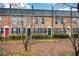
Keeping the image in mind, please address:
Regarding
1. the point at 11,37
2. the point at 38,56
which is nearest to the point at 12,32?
the point at 11,37

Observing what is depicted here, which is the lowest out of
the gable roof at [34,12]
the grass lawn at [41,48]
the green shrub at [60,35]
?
the grass lawn at [41,48]

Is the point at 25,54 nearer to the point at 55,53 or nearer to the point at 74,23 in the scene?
the point at 55,53

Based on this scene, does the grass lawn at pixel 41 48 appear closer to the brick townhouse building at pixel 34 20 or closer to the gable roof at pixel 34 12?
the brick townhouse building at pixel 34 20

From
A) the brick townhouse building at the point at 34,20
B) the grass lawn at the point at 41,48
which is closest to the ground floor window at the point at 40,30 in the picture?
the brick townhouse building at the point at 34,20

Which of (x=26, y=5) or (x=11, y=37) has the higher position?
(x=26, y=5)

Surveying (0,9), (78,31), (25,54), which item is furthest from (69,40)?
(0,9)

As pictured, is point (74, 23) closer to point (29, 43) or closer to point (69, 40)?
point (69, 40)

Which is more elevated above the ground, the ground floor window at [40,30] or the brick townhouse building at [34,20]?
the brick townhouse building at [34,20]
